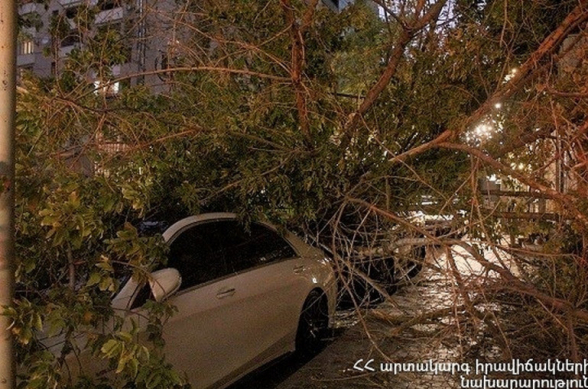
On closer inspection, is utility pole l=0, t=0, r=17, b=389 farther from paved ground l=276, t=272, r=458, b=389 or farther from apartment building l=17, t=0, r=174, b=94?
paved ground l=276, t=272, r=458, b=389

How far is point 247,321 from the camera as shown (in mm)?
4707

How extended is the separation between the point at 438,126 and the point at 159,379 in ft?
17.8

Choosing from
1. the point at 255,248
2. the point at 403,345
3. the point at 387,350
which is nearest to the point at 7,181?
the point at 255,248

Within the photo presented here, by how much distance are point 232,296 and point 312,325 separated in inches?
62.4

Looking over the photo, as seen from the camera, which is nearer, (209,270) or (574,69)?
(209,270)

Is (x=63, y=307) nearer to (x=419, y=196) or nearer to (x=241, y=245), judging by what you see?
(x=241, y=245)

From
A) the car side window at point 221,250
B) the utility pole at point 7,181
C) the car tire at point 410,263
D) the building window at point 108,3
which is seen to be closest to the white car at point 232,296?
the car side window at point 221,250

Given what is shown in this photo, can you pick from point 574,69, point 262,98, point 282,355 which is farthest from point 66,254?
point 574,69

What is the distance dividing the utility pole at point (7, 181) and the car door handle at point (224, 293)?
2.14 meters

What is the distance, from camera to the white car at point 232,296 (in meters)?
3.99

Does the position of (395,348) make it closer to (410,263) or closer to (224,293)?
(410,263)

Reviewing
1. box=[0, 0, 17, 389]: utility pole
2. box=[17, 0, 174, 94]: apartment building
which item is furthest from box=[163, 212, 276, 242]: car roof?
box=[0, 0, 17, 389]: utility pole

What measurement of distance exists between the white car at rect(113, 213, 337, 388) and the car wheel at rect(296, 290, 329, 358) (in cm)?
1

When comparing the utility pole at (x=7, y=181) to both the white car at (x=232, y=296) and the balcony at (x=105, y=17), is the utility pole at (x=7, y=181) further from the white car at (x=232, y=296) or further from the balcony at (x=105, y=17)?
the balcony at (x=105, y=17)
